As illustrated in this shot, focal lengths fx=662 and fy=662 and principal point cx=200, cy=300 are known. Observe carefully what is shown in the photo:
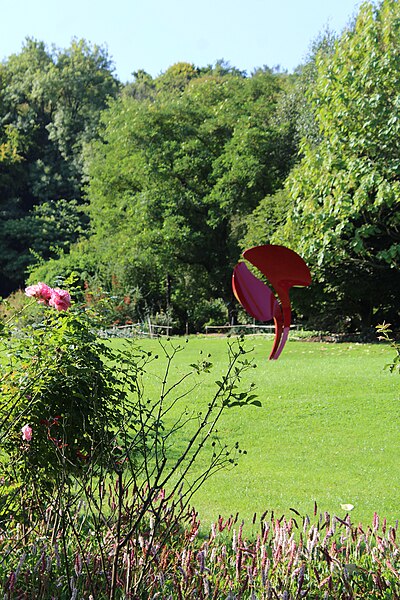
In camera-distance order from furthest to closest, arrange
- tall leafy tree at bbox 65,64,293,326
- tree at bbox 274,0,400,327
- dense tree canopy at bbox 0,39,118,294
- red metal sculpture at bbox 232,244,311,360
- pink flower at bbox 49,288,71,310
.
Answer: dense tree canopy at bbox 0,39,118,294 → tall leafy tree at bbox 65,64,293,326 → tree at bbox 274,0,400,327 → pink flower at bbox 49,288,71,310 → red metal sculpture at bbox 232,244,311,360

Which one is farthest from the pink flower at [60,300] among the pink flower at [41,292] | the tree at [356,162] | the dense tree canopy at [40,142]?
the dense tree canopy at [40,142]

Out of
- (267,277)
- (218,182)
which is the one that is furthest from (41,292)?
(218,182)

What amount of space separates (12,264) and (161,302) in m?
12.2

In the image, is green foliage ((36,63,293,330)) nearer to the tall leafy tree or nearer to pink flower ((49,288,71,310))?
the tall leafy tree

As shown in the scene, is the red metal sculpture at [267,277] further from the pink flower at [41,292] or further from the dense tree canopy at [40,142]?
the dense tree canopy at [40,142]

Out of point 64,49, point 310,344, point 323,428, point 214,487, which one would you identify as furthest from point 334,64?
point 64,49

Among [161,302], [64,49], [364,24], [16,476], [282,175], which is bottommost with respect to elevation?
[16,476]

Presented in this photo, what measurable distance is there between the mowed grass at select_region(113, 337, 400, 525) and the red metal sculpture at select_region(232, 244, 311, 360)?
1093 millimetres

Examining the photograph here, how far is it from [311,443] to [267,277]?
4540 millimetres

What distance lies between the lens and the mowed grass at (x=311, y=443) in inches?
187

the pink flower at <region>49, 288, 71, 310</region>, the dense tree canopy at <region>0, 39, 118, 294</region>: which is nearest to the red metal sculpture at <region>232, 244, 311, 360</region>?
the pink flower at <region>49, 288, 71, 310</region>

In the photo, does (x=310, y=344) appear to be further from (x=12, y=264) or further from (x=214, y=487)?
(x=12, y=264)

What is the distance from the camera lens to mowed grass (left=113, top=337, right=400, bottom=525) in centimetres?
475

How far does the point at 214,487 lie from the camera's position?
5.16 m
